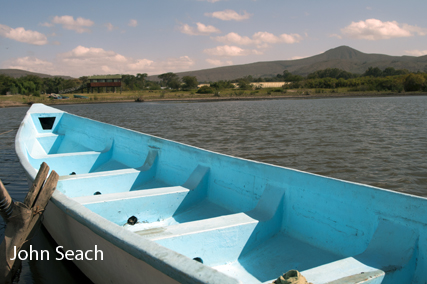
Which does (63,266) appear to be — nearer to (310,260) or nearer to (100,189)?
(100,189)

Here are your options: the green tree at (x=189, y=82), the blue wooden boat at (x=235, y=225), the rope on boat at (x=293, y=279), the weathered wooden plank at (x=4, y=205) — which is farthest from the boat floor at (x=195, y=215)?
the green tree at (x=189, y=82)

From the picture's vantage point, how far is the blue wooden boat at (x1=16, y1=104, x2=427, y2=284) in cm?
199

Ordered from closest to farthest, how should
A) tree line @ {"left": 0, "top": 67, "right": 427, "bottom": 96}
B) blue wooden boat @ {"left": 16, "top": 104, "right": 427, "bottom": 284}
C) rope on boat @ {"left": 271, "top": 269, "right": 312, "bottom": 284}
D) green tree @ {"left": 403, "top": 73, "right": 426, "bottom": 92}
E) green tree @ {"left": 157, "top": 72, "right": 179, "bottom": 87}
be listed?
rope on boat @ {"left": 271, "top": 269, "right": 312, "bottom": 284}, blue wooden boat @ {"left": 16, "top": 104, "right": 427, "bottom": 284}, green tree @ {"left": 403, "top": 73, "right": 426, "bottom": 92}, tree line @ {"left": 0, "top": 67, "right": 427, "bottom": 96}, green tree @ {"left": 157, "top": 72, "right": 179, "bottom": 87}

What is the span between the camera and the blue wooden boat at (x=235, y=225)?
78.5 inches

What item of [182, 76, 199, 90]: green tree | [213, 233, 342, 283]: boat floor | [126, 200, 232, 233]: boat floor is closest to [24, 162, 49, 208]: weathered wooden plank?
[126, 200, 232, 233]: boat floor

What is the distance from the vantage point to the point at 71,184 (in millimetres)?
4188

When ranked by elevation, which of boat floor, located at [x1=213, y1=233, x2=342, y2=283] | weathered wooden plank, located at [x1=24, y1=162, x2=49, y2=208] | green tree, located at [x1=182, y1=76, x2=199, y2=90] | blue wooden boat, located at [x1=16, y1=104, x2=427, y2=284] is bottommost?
boat floor, located at [x1=213, y1=233, x2=342, y2=283]

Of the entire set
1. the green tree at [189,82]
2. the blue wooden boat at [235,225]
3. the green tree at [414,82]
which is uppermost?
the green tree at [189,82]

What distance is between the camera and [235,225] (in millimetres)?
2770

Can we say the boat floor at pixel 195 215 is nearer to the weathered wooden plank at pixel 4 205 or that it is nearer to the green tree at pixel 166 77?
the weathered wooden plank at pixel 4 205

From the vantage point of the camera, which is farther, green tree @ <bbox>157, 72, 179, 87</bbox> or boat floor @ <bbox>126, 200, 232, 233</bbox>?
green tree @ <bbox>157, 72, 179, 87</bbox>

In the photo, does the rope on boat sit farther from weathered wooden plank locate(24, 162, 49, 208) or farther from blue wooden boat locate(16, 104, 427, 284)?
weathered wooden plank locate(24, 162, 49, 208)

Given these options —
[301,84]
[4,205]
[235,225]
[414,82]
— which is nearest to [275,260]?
[235,225]

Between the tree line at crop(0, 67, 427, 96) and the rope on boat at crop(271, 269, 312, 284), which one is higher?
the tree line at crop(0, 67, 427, 96)
